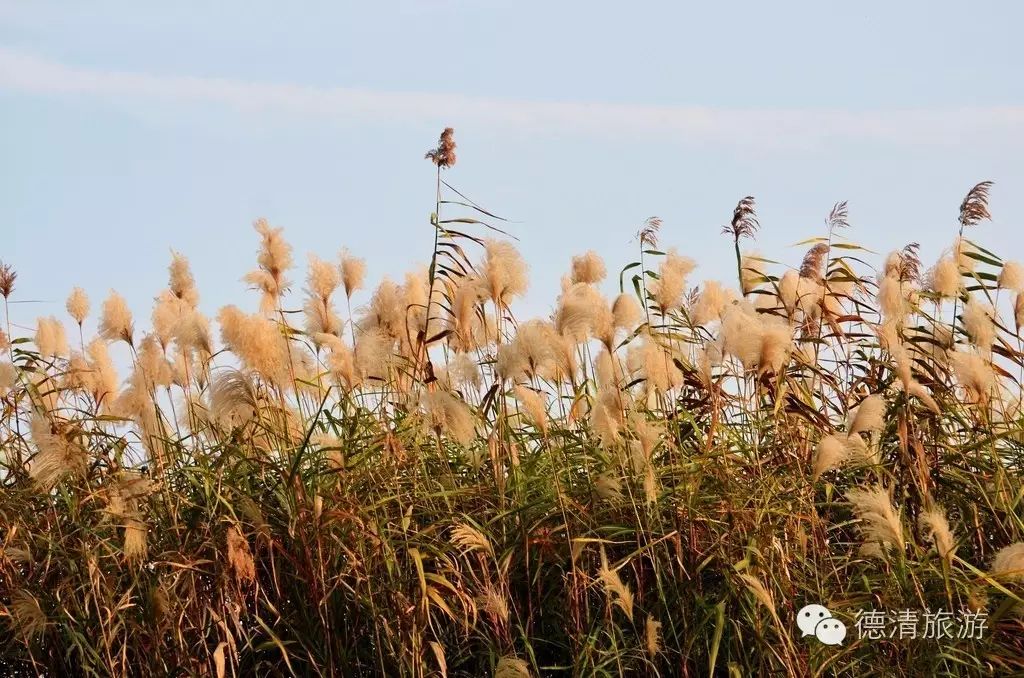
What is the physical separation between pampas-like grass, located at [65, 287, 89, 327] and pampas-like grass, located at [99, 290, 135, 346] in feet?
2.02

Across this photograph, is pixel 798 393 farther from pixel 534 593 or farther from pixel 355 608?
pixel 355 608

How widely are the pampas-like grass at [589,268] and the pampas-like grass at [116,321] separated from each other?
175cm

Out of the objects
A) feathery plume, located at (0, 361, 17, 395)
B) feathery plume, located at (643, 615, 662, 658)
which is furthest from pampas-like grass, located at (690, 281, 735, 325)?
feathery plume, located at (0, 361, 17, 395)

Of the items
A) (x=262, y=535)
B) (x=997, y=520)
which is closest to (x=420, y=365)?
(x=262, y=535)

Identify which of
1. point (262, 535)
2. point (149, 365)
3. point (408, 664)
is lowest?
point (408, 664)

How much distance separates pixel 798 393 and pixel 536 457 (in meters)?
1.27

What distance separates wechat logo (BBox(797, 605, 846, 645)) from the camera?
12.0 feet

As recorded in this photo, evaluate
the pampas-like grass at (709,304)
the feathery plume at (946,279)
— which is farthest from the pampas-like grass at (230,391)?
the feathery plume at (946,279)

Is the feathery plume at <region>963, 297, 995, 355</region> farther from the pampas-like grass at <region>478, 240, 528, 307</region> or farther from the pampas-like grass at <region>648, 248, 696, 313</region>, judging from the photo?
the pampas-like grass at <region>478, 240, 528, 307</region>

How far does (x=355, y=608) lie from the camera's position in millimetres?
3830

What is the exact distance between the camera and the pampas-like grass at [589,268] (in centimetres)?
480

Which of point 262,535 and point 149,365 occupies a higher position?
point 149,365

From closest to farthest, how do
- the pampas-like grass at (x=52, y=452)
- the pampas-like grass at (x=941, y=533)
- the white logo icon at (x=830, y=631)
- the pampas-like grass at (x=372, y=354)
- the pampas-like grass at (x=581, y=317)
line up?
the pampas-like grass at (x=941, y=533) → the white logo icon at (x=830, y=631) → the pampas-like grass at (x=52, y=452) → the pampas-like grass at (x=581, y=317) → the pampas-like grass at (x=372, y=354)

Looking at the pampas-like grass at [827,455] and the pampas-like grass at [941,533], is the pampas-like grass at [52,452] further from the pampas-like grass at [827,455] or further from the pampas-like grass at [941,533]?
the pampas-like grass at [941,533]
